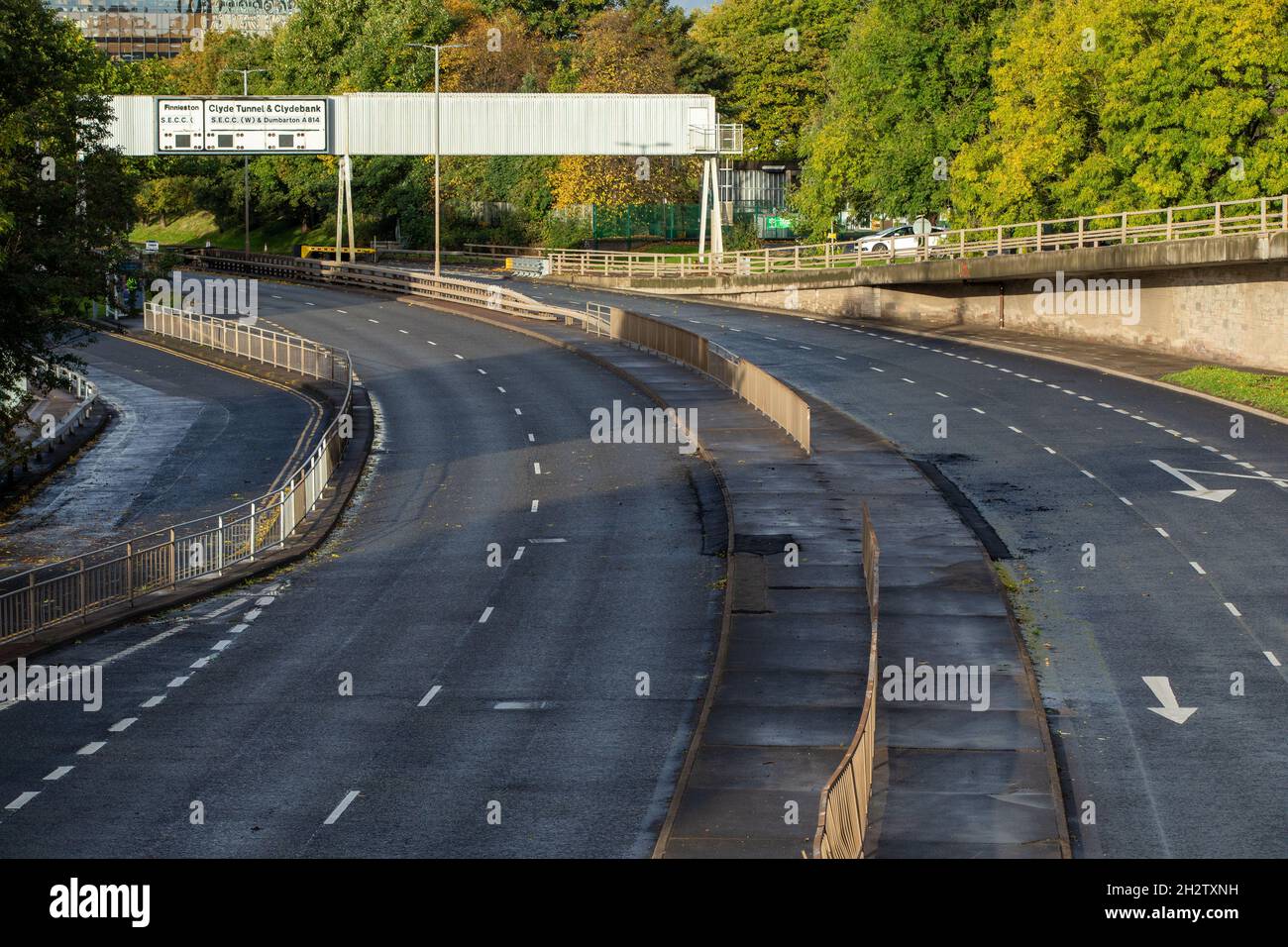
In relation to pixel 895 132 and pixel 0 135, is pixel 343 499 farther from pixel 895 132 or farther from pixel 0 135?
pixel 895 132

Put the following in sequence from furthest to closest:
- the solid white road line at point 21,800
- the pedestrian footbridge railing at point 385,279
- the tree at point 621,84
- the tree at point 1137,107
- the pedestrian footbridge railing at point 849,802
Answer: the tree at point 621,84, the pedestrian footbridge railing at point 385,279, the tree at point 1137,107, the solid white road line at point 21,800, the pedestrian footbridge railing at point 849,802

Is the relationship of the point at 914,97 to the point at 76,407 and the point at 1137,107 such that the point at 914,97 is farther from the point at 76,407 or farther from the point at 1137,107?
the point at 76,407

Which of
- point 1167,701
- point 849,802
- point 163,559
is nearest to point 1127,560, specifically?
point 1167,701

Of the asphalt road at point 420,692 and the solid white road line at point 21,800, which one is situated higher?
the asphalt road at point 420,692

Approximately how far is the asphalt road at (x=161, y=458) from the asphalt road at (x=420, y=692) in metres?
4.70

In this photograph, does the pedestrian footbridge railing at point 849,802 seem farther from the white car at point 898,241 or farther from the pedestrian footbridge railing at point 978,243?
the white car at point 898,241

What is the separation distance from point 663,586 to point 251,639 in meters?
7.23

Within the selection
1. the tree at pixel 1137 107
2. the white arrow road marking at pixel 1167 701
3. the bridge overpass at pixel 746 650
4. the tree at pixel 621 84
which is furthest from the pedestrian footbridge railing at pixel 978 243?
the white arrow road marking at pixel 1167 701

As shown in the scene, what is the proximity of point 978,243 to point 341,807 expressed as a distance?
2027 inches

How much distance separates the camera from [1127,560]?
1268 inches

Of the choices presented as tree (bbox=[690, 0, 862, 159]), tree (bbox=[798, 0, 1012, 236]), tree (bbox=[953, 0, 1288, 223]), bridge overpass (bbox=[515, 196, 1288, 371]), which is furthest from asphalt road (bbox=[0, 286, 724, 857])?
tree (bbox=[690, 0, 862, 159])

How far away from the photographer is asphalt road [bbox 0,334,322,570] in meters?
39.0

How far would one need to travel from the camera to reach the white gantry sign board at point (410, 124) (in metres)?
99.6
